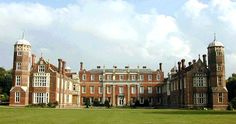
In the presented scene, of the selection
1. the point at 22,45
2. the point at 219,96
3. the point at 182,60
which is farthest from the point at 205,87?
the point at 22,45

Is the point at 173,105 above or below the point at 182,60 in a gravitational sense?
below

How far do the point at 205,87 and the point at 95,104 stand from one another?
28.7 meters

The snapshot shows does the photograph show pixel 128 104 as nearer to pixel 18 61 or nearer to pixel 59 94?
pixel 59 94

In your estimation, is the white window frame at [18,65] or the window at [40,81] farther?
the window at [40,81]

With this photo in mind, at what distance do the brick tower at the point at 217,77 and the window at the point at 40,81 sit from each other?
2709 cm

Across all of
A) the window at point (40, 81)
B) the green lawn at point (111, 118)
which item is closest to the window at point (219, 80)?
the green lawn at point (111, 118)

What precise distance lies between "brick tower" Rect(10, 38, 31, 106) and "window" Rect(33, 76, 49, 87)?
1.32 meters

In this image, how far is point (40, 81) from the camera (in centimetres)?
6062

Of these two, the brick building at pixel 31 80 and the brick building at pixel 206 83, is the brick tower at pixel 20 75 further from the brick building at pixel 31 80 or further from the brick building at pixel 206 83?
the brick building at pixel 206 83

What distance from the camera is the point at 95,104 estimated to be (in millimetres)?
79438

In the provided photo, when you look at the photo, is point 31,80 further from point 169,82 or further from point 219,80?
point 219,80

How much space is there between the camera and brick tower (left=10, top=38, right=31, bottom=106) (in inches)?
2294

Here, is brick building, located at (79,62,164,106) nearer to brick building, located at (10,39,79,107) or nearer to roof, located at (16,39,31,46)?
brick building, located at (10,39,79,107)

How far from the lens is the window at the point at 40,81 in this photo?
60.4 meters
